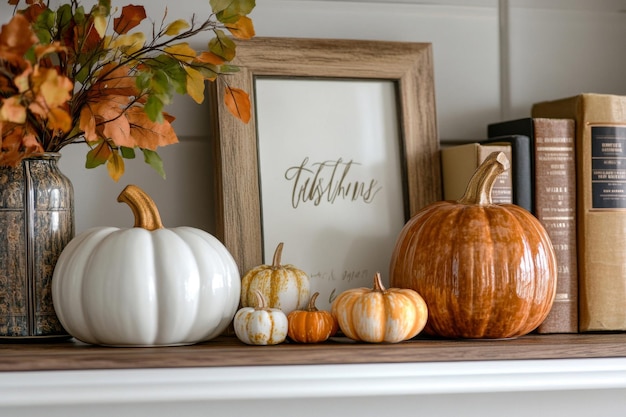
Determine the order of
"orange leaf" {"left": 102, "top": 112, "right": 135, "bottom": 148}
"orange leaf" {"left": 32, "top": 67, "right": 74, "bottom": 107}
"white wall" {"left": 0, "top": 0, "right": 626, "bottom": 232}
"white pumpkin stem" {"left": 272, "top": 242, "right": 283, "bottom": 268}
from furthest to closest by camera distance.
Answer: "white wall" {"left": 0, "top": 0, "right": 626, "bottom": 232} < "white pumpkin stem" {"left": 272, "top": 242, "right": 283, "bottom": 268} < "orange leaf" {"left": 102, "top": 112, "right": 135, "bottom": 148} < "orange leaf" {"left": 32, "top": 67, "right": 74, "bottom": 107}

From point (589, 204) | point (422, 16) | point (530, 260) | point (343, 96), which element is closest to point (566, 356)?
point (530, 260)

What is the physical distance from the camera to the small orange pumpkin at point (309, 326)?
87 centimetres

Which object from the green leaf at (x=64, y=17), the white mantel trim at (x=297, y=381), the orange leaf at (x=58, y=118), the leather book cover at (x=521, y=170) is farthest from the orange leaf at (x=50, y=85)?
the leather book cover at (x=521, y=170)

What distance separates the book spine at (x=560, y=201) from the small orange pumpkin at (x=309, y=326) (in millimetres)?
279

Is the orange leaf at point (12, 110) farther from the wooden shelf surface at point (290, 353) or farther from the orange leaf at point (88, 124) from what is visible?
the wooden shelf surface at point (290, 353)

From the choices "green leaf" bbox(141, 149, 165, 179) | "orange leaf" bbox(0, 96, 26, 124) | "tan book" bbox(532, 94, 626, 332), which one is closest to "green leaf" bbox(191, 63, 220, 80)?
"green leaf" bbox(141, 149, 165, 179)

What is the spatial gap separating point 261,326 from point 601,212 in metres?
0.43

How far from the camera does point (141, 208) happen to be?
0.89 meters

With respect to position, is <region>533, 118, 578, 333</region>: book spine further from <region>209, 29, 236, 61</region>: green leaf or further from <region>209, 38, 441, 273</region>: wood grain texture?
<region>209, 29, 236, 61</region>: green leaf

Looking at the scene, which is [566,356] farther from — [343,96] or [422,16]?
[422,16]

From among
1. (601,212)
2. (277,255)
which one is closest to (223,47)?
(277,255)

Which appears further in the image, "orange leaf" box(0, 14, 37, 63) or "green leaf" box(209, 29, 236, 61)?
"green leaf" box(209, 29, 236, 61)

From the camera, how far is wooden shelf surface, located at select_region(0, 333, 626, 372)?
2.52 ft

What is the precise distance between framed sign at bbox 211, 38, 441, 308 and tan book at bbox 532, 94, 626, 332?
19 centimetres
